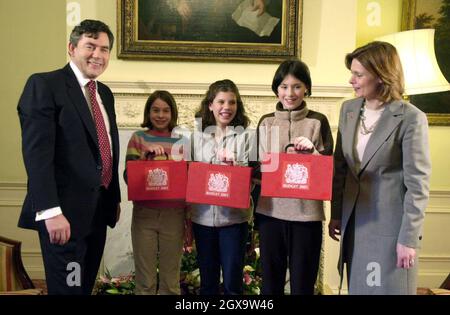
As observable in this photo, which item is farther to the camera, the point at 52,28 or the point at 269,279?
the point at 52,28

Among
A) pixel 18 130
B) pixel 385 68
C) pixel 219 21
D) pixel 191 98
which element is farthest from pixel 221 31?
pixel 18 130

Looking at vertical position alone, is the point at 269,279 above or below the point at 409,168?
below

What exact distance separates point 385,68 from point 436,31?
2030 millimetres

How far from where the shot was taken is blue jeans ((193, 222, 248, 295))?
1953mm

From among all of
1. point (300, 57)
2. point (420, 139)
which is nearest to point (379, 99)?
point (420, 139)

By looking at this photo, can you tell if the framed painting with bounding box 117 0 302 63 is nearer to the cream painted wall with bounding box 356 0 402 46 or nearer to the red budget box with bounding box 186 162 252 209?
the cream painted wall with bounding box 356 0 402 46

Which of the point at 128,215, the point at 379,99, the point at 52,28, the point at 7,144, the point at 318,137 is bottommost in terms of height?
the point at 128,215

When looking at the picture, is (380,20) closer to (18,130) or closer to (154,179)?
(154,179)

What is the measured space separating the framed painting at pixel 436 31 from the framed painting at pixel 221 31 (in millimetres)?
985

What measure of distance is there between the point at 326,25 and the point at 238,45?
2.05 ft

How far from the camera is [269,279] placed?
1.88 m

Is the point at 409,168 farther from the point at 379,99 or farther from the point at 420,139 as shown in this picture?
the point at 379,99

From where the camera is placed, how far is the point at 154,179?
192 cm

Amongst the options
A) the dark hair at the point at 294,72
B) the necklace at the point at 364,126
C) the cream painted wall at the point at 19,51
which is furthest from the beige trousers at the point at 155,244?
the cream painted wall at the point at 19,51
